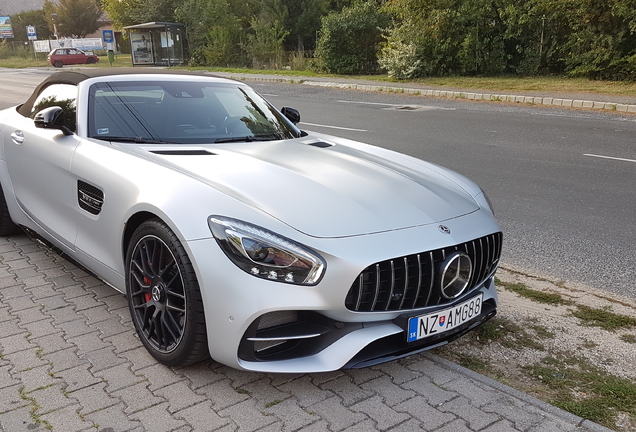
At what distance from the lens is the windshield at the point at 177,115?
3861 millimetres

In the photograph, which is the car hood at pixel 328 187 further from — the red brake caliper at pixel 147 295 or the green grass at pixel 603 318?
the green grass at pixel 603 318

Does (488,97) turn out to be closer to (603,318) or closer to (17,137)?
(603,318)

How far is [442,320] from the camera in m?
2.86

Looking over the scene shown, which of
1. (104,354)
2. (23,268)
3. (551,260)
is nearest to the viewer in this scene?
(104,354)

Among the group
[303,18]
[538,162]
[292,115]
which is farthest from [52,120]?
[303,18]

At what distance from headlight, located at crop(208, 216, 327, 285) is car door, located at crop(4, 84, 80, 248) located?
5.09 ft

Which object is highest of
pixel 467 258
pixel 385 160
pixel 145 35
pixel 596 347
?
pixel 145 35

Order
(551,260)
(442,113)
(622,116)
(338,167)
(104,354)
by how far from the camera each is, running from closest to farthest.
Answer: (104,354) < (338,167) < (551,260) < (622,116) < (442,113)

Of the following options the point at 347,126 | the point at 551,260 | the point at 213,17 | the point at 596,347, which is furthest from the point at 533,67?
the point at 213,17

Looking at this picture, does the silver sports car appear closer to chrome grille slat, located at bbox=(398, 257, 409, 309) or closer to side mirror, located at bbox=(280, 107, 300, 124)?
chrome grille slat, located at bbox=(398, 257, 409, 309)

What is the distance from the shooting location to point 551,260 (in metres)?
4.87

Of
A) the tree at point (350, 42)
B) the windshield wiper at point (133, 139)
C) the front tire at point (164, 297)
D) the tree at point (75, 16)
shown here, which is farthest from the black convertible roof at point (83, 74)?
the tree at point (75, 16)

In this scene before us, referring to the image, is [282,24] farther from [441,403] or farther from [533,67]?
[441,403]

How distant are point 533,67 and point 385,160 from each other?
21.0 m
